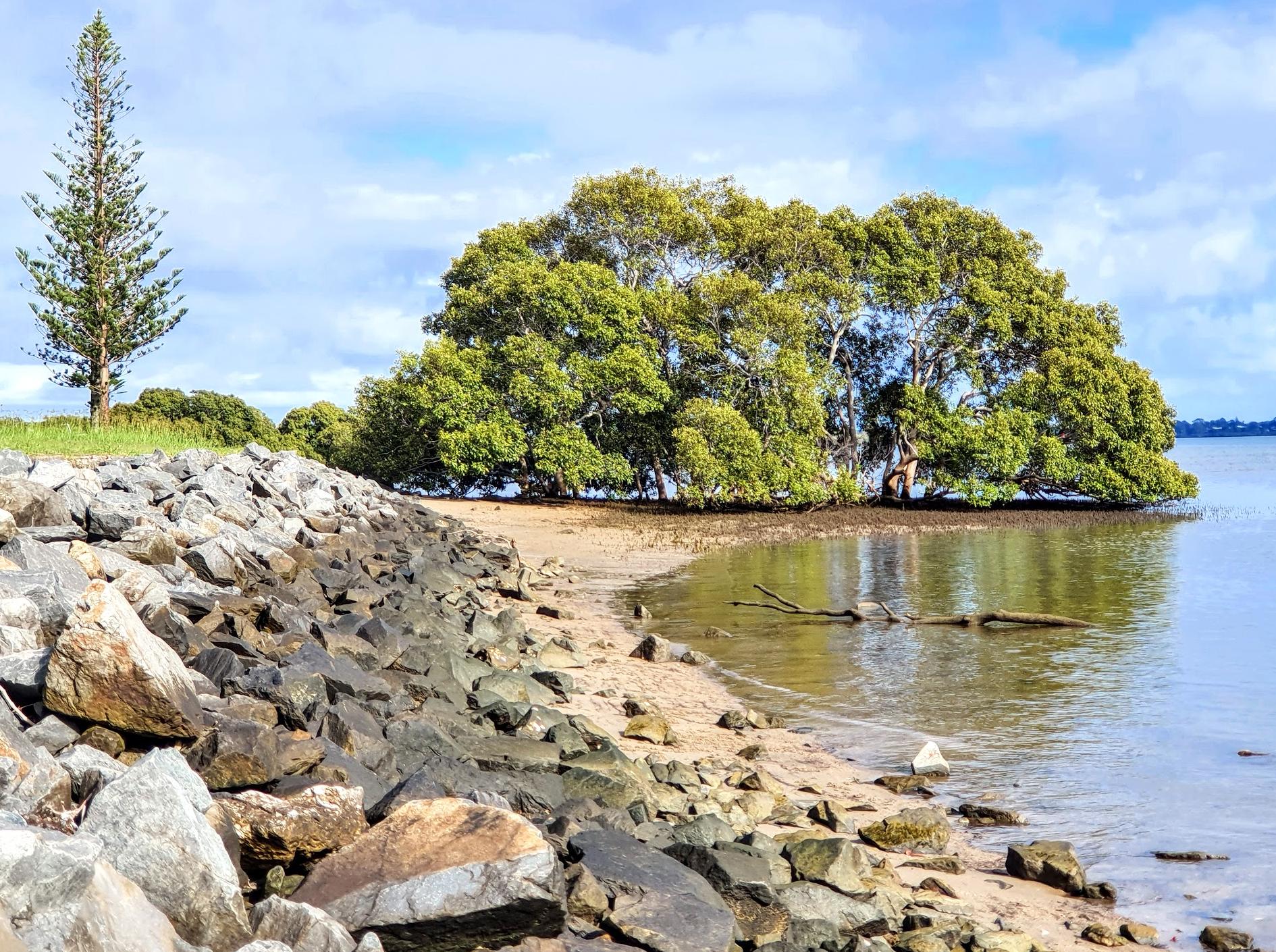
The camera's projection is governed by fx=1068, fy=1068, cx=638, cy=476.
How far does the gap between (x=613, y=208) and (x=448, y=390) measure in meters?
8.76

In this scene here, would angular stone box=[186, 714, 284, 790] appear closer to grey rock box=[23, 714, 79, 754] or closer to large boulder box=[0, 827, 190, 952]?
grey rock box=[23, 714, 79, 754]

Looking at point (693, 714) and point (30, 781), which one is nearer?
point (30, 781)

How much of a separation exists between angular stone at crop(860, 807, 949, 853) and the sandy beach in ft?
0.41

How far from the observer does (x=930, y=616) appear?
53.9 ft

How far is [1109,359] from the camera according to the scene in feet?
127

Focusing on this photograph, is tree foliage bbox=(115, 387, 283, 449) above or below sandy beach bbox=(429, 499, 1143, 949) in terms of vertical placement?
above

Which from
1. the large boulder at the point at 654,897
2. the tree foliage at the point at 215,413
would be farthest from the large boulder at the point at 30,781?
the tree foliage at the point at 215,413

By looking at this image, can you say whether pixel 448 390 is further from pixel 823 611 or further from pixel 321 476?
pixel 823 611

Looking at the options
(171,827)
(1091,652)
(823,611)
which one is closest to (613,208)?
(823,611)

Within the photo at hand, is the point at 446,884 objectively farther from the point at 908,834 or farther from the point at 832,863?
the point at 908,834

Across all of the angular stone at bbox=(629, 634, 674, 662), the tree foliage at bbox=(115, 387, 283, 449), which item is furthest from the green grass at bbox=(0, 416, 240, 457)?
the tree foliage at bbox=(115, 387, 283, 449)

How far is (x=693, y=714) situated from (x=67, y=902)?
8.04 m

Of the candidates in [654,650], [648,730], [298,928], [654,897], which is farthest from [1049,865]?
[654,650]

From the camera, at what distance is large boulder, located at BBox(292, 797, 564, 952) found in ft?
13.0
